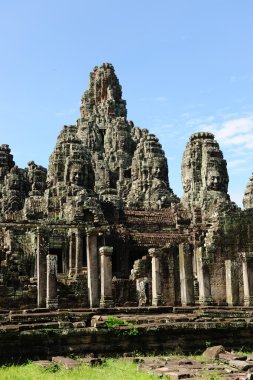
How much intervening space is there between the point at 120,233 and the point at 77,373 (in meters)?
26.8

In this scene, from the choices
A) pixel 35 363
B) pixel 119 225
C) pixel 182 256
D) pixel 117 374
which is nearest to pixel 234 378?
pixel 117 374

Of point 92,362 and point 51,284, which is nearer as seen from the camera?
point 92,362

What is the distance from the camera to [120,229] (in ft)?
120

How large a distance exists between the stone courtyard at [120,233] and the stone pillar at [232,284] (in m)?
0.07

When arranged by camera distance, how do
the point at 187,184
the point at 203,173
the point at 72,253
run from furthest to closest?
the point at 187,184, the point at 203,173, the point at 72,253

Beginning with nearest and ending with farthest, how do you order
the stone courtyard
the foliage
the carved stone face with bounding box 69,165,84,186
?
the foliage → the stone courtyard → the carved stone face with bounding box 69,165,84,186

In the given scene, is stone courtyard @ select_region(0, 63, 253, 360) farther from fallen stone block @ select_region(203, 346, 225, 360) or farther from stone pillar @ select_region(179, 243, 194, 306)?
fallen stone block @ select_region(203, 346, 225, 360)

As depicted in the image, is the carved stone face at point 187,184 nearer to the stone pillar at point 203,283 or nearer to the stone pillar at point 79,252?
the stone pillar at point 79,252

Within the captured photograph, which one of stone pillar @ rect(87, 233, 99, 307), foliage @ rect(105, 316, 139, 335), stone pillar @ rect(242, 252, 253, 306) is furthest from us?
stone pillar @ rect(242, 252, 253, 306)

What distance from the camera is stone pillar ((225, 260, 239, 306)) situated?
2441cm

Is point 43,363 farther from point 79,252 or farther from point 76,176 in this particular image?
point 76,176

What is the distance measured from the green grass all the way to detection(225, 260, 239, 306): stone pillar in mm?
14406

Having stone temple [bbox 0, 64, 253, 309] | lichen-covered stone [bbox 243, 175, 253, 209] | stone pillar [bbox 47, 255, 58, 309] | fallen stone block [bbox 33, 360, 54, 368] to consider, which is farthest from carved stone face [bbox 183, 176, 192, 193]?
fallen stone block [bbox 33, 360, 54, 368]

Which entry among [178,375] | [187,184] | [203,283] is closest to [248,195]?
[187,184]
